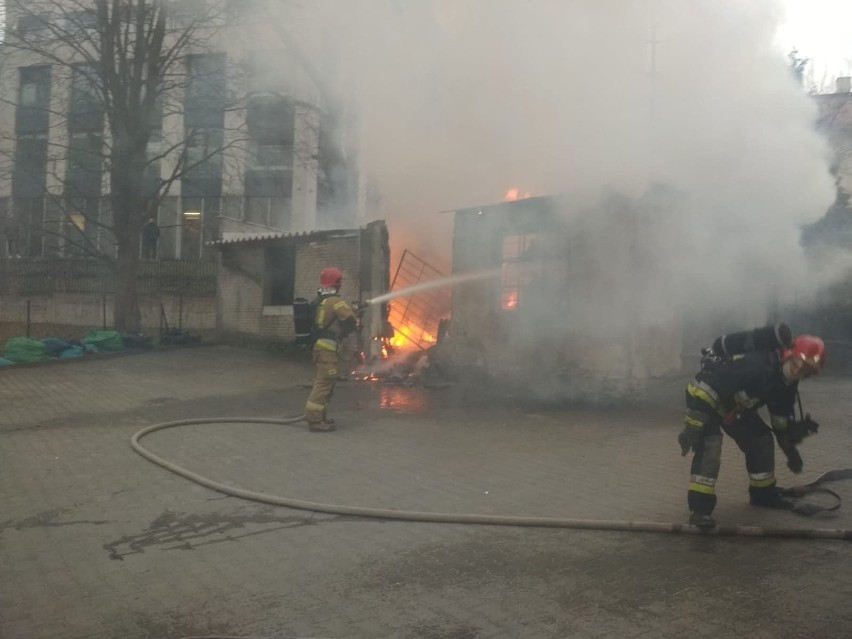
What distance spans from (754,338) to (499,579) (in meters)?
2.06

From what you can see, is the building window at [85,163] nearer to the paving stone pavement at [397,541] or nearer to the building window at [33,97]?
the building window at [33,97]

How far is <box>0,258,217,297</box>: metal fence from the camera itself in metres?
18.3

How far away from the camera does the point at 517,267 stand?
30.6 ft

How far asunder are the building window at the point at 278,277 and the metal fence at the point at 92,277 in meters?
3.76

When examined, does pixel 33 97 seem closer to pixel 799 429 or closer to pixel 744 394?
pixel 744 394

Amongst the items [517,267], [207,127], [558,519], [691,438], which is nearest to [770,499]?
[691,438]

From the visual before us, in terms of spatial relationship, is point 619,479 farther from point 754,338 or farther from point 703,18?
point 703,18

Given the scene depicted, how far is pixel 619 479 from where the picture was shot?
5.13 m

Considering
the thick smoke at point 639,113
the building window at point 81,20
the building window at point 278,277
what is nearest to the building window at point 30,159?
the building window at point 81,20

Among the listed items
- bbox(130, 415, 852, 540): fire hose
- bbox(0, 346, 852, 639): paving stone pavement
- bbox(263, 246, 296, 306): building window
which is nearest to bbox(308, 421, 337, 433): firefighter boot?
bbox(0, 346, 852, 639): paving stone pavement

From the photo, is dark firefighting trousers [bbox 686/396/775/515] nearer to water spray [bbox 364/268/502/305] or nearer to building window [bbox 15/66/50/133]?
water spray [bbox 364/268/502/305]

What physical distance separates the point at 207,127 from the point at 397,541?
1317 centimetres

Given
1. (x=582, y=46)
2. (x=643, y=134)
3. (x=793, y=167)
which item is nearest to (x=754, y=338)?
(x=793, y=167)

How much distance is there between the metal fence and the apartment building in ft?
2.08
